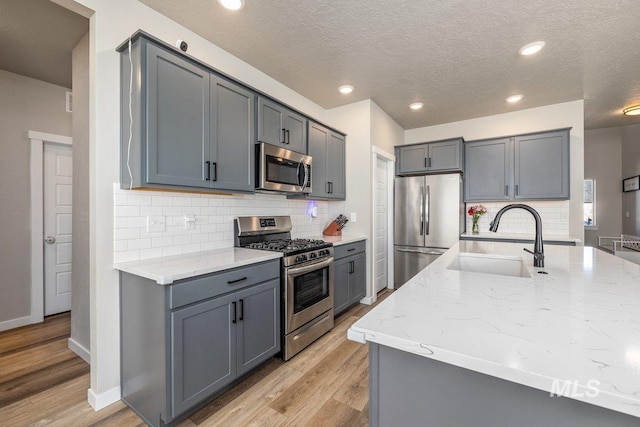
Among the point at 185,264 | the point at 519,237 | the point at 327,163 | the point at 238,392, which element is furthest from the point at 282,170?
the point at 519,237

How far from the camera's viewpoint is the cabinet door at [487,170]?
4.16 m

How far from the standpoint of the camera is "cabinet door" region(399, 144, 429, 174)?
4.45 metres

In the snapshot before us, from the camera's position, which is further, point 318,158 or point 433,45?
point 318,158

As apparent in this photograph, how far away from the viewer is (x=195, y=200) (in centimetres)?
243

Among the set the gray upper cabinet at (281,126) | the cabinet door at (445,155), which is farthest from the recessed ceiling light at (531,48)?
the gray upper cabinet at (281,126)

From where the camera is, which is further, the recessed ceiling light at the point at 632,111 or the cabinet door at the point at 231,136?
the recessed ceiling light at the point at 632,111

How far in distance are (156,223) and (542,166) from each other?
4.65 m

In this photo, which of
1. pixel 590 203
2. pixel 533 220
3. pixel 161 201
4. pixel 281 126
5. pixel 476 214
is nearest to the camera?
pixel 161 201

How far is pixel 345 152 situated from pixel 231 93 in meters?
1.99

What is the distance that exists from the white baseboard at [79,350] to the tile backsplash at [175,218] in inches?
44.3

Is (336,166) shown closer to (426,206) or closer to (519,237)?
(426,206)

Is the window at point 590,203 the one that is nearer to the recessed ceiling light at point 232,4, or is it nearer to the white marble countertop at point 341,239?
the white marble countertop at point 341,239

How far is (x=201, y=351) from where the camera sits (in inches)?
68.0

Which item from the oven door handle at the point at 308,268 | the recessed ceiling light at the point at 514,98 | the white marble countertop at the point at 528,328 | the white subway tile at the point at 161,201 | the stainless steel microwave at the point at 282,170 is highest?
the recessed ceiling light at the point at 514,98
